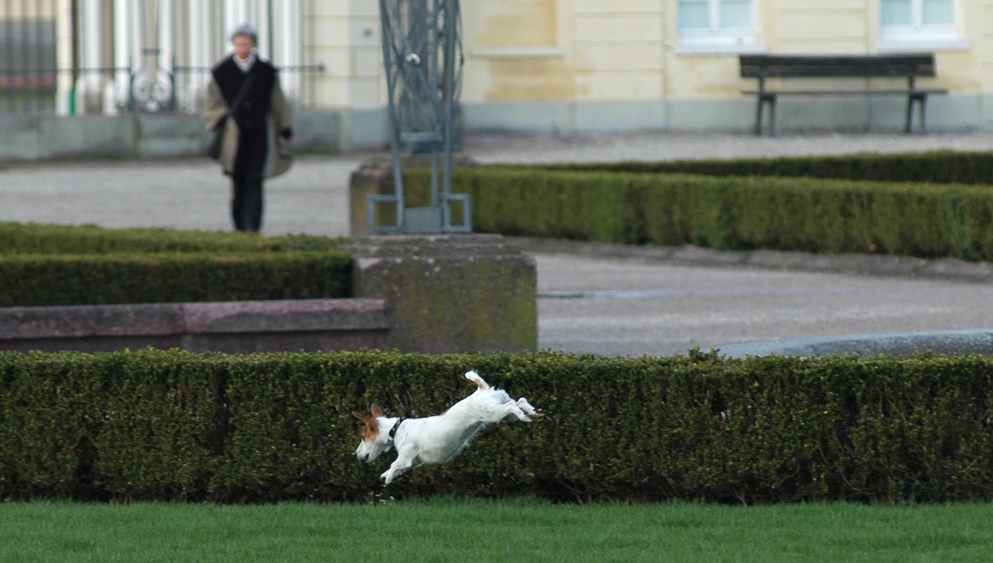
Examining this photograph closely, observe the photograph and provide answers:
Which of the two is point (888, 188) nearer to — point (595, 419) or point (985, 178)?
point (985, 178)

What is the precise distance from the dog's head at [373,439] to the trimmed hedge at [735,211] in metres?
7.59

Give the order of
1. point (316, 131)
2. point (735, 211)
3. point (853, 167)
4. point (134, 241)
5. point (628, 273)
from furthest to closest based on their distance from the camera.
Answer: point (316, 131) < point (853, 167) < point (735, 211) < point (628, 273) < point (134, 241)

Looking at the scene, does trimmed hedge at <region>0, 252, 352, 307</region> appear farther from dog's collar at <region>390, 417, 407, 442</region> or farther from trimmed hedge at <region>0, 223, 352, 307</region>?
dog's collar at <region>390, 417, 407, 442</region>

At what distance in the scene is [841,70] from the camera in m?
24.6

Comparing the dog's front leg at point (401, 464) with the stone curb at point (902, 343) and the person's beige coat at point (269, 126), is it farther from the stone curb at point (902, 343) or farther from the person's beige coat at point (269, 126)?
the person's beige coat at point (269, 126)

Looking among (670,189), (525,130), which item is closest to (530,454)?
(670,189)

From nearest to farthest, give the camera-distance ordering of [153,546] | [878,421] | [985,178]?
[153,546]
[878,421]
[985,178]

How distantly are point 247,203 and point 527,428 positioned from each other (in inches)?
268

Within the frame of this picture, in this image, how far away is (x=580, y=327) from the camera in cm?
980

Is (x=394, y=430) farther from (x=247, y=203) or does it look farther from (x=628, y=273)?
(x=628, y=273)

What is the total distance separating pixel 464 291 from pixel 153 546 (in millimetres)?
3449

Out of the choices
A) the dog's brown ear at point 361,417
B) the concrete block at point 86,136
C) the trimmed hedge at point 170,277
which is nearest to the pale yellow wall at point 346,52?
the concrete block at point 86,136

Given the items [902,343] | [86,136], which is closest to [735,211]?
[902,343]

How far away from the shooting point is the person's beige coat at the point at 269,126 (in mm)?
12219
